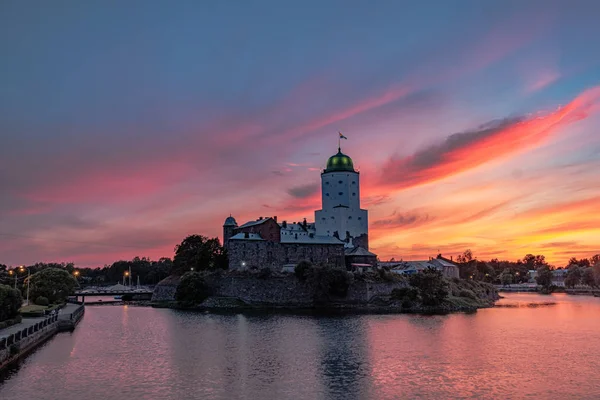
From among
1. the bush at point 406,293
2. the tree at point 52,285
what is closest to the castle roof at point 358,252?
the bush at point 406,293

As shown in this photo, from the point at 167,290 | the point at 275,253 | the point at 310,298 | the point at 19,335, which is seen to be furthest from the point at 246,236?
the point at 19,335

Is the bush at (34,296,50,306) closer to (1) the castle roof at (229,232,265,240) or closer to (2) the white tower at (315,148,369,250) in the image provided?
(1) the castle roof at (229,232,265,240)

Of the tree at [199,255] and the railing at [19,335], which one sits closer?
the railing at [19,335]

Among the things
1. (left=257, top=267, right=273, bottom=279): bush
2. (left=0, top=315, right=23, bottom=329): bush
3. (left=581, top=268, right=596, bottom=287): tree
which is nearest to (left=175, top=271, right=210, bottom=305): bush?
(left=257, top=267, right=273, bottom=279): bush

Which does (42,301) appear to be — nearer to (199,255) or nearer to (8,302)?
(8,302)

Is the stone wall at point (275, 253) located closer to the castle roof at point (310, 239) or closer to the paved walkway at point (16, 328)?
the castle roof at point (310, 239)

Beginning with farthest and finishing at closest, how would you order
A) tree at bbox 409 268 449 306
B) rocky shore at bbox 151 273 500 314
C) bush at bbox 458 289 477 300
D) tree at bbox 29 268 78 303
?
bush at bbox 458 289 477 300 < rocky shore at bbox 151 273 500 314 < tree at bbox 409 268 449 306 < tree at bbox 29 268 78 303

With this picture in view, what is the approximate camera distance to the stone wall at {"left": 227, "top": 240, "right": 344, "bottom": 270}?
10288 centimetres

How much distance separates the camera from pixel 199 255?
109 metres

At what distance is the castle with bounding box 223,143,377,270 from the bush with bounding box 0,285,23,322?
171 ft

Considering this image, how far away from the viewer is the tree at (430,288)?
287 ft

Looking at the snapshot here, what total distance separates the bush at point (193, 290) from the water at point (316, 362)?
29670mm

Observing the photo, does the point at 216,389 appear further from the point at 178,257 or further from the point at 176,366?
the point at 178,257

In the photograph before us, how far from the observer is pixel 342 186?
4983 inches
